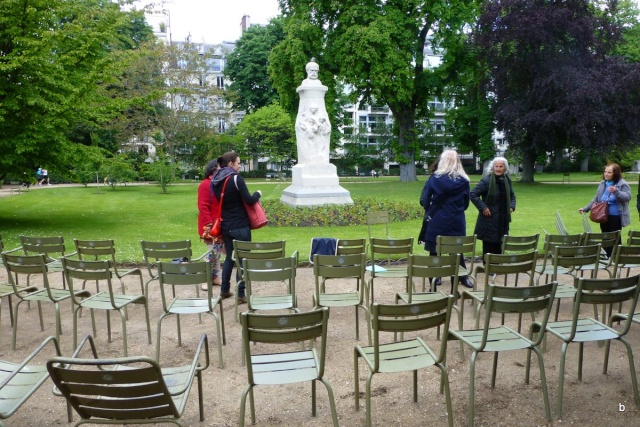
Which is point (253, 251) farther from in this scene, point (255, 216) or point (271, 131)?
point (271, 131)

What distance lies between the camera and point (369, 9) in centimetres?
2947

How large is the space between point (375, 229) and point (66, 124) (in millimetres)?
9138

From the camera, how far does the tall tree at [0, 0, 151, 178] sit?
13266 millimetres

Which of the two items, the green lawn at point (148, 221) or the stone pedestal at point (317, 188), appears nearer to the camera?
the green lawn at point (148, 221)

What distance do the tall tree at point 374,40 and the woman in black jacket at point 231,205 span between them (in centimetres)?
2315

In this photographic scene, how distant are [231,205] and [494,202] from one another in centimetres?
372

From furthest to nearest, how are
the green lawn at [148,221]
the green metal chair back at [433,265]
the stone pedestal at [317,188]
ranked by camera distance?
the stone pedestal at [317,188] < the green lawn at [148,221] < the green metal chair back at [433,265]

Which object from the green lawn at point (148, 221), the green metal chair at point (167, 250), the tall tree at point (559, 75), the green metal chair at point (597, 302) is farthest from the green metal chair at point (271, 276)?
the tall tree at point (559, 75)

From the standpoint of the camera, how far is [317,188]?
16.9 meters

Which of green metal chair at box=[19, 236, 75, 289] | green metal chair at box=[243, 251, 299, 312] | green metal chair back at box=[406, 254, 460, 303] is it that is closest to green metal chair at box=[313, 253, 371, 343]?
green metal chair at box=[243, 251, 299, 312]

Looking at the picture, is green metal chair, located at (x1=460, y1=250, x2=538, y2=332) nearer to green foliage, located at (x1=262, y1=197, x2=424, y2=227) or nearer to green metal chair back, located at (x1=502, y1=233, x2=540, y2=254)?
green metal chair back, located at (x1=502, y1=233, x2=540, y2=254)

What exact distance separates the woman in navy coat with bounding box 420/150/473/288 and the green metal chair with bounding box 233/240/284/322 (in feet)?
7.31

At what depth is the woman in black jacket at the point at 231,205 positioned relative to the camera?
6.58 meters

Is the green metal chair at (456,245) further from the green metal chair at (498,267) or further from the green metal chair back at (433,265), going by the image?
the green metal chair back at (433,265)
